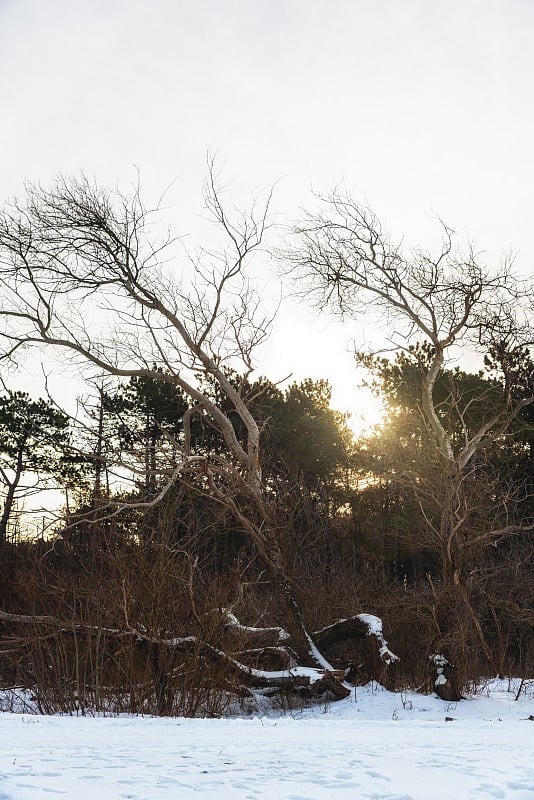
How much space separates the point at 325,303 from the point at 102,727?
10.6 metres

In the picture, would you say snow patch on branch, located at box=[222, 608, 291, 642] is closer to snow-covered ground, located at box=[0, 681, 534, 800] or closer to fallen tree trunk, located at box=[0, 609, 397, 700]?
fallen tree trunk, located at box=[0, 609, 397, 700]

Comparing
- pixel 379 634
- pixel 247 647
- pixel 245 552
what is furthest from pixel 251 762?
pixel 245 552

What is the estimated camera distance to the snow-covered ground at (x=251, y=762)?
395cm

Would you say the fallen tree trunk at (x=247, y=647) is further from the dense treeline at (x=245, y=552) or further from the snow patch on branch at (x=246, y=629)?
the dense treeline at (x=245, y=552)

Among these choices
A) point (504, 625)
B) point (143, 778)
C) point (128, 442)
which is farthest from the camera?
point (128, 442)

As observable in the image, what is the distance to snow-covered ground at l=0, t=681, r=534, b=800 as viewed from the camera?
13.0 feet

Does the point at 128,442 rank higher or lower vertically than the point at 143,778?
higher

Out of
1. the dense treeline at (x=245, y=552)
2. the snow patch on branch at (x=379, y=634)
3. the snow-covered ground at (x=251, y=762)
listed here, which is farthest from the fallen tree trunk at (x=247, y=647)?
the snow-covered ground at (x=251, y=762)

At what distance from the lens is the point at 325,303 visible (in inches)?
613

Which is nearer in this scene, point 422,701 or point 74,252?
point 422,701

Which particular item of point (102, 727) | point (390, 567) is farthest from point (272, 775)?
point (390, 567)

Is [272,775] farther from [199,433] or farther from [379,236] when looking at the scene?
[199,433]

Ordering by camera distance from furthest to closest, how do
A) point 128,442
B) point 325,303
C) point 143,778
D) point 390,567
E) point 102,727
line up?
point 390,567, point 128,442, point 325,303, point 102,727, point 143,778

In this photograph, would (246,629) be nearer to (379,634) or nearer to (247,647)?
(247,647)
